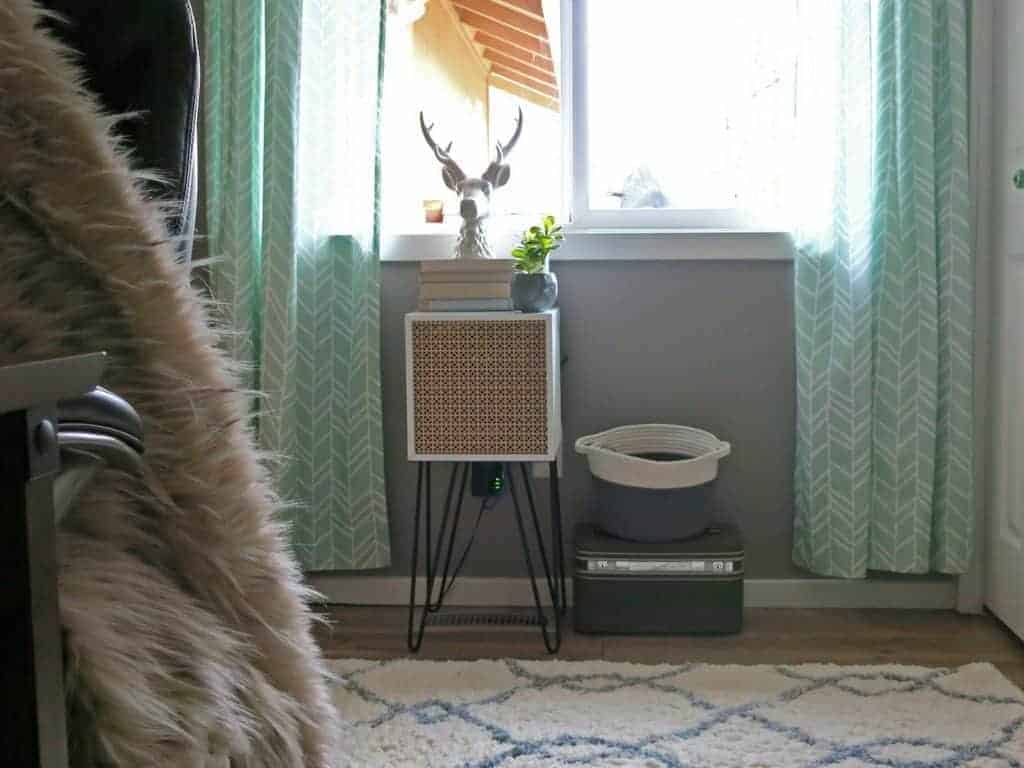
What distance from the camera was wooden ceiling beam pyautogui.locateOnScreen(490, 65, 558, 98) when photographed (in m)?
2.77

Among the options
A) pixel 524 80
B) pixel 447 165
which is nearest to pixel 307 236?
pixel 447 165

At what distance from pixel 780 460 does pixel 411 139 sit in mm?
1162

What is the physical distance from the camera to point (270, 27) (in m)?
2.48

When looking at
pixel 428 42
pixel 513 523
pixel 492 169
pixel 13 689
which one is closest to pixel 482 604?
pixel 513 523

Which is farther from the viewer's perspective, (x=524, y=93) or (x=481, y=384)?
(x=524, y=93)

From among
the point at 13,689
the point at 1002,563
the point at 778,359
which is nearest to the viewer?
the point at 13,689

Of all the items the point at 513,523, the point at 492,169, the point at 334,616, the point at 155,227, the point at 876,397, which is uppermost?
the point at 492,169

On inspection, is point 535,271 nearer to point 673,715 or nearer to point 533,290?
point 533,290

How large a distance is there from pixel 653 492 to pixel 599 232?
0.63 m

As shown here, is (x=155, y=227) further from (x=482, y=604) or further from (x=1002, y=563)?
(x=1002, y=563)

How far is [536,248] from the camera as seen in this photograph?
2.42 metres

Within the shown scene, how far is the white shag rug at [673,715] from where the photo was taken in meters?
1.80

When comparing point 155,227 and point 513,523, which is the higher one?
point 155,227

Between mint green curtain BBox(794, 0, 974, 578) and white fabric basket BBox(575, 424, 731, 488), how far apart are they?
24cm
